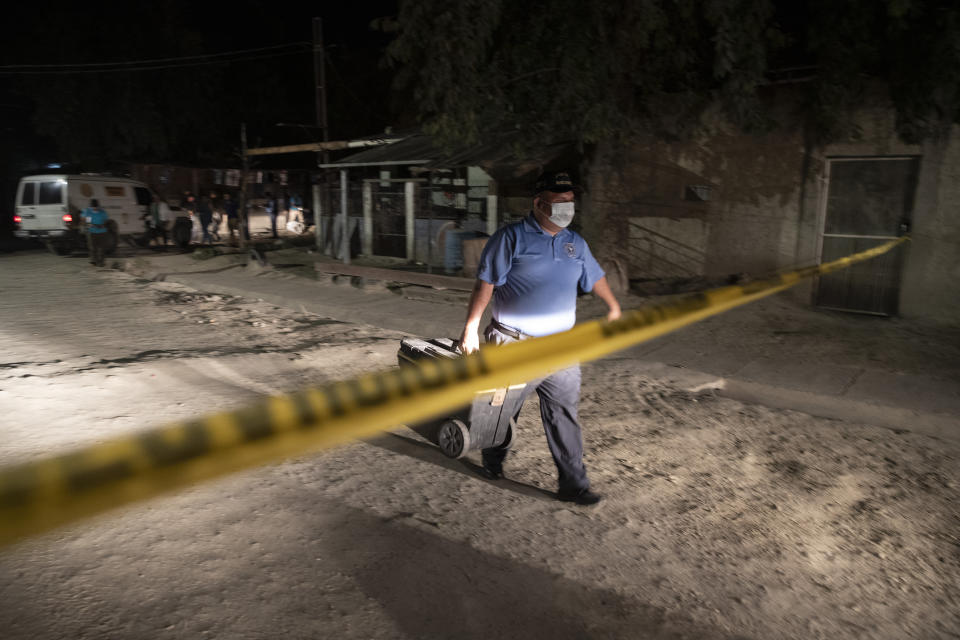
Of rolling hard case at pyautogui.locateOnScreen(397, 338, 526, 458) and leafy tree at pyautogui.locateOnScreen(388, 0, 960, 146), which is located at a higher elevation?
leafy tree at pyautogui.locateOnScreen(388, 0, 960, 146)

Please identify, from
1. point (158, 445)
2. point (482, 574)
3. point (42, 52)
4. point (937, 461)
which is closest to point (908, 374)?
point (937, 461)

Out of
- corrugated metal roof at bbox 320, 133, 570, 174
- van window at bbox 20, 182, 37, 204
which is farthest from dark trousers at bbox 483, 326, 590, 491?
van window at bbox 20, 182, 37, 204

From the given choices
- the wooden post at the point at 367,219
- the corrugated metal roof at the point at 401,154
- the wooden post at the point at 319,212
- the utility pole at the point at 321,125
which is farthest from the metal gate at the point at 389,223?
the wooden post at the point at 319,212

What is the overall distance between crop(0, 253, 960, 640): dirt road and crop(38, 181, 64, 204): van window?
13.4 m

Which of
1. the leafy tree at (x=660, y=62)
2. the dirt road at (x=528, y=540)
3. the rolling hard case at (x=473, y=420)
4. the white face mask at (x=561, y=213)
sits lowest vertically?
the dirt road at (x=528, y=540)

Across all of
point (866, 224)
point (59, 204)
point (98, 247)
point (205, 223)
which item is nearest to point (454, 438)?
point (866, 224)

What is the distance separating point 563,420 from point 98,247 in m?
15.4

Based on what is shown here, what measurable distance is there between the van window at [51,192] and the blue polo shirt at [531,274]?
1717cm

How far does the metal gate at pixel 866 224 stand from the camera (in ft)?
27.9

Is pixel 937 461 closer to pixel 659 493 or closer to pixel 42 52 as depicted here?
pixel 659 493

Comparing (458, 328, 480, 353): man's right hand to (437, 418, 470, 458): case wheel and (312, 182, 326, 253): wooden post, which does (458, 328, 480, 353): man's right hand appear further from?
(312, 182, 326, 253): wooden post

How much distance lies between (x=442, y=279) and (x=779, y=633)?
8779 millimetres

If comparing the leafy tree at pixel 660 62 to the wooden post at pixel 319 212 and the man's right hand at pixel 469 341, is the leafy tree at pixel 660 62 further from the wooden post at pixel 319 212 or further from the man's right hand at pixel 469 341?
the wooden post at pixel 319 212

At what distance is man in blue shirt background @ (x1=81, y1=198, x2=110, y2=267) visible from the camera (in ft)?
50.2
